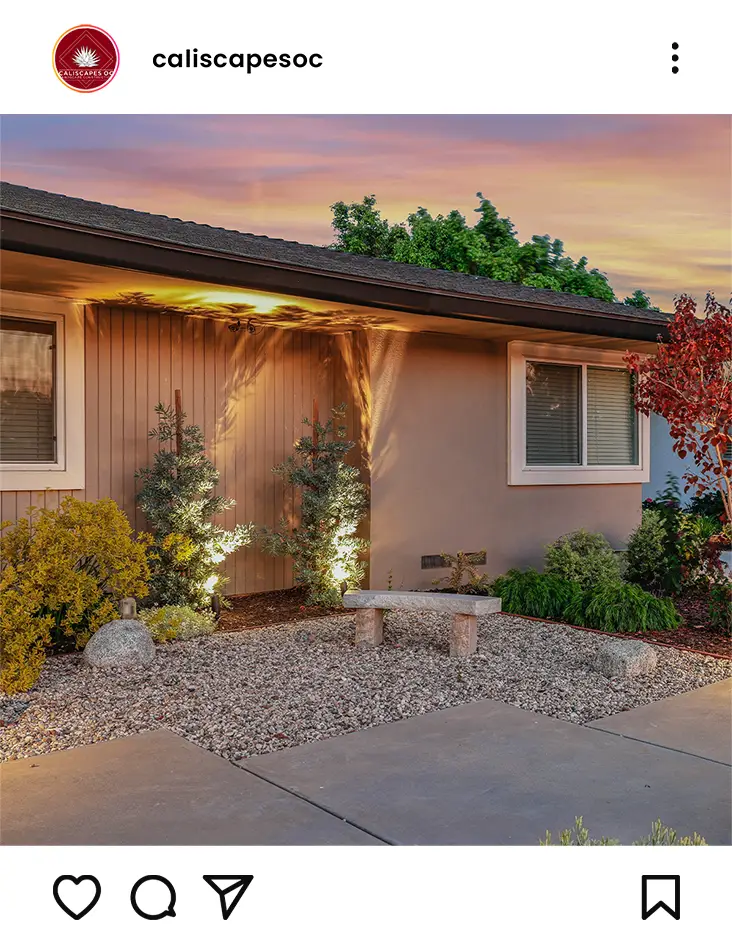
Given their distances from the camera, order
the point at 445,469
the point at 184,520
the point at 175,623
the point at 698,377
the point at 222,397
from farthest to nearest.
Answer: the point at 445,469 → the point at 222,397 → the point at 184,520 → the point at 698,377 → the point at 175,623

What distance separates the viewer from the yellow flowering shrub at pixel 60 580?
5.18 m

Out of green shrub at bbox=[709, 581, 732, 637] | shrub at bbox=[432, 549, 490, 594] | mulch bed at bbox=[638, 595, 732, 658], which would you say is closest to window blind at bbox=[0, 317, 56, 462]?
shrub at bbox=[432, 549, 490, 594]

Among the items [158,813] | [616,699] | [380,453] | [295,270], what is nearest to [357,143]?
[295,270]

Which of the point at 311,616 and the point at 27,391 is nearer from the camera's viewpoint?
the point at 27,391

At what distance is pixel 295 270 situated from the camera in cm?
640

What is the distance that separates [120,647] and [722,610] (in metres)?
4.72

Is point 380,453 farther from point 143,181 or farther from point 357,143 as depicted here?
point 143,181

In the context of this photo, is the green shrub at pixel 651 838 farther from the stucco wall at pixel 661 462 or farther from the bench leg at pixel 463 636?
the stucco wall at pixel 661 462

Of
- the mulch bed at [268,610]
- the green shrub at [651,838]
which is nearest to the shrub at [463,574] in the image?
the mulch bed at [268,610]

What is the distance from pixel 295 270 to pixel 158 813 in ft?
13.5

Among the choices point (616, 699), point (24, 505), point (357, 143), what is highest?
point (357, 143)

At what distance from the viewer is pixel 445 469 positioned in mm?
8930
